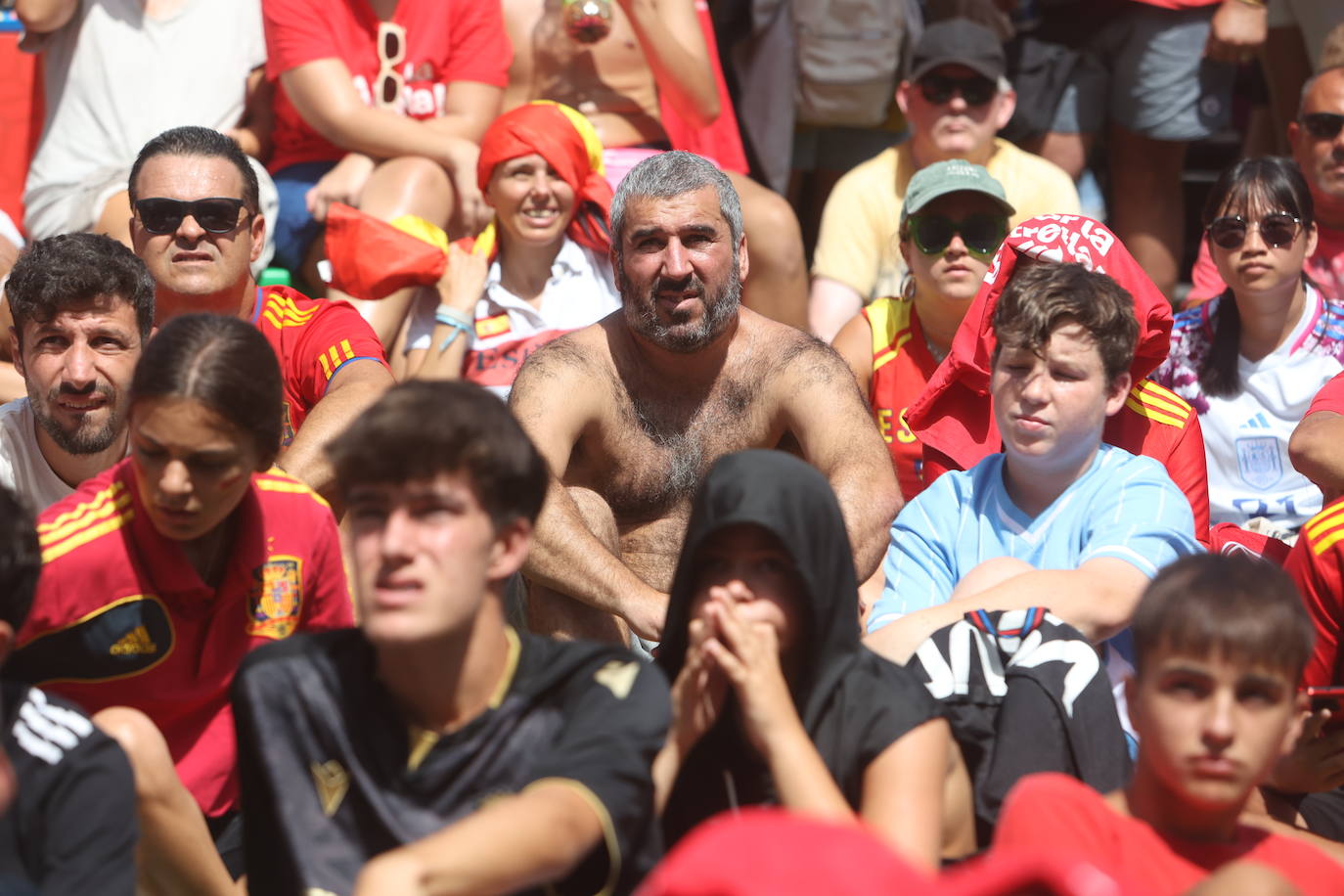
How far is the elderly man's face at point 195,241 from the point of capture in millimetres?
4410

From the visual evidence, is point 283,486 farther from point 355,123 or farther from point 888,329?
point 355,123

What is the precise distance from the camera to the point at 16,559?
2453 millimetres

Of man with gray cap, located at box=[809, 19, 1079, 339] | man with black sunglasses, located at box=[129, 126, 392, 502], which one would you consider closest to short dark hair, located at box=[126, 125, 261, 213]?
man with black sunglasses, located at box=[129, 126, 392, 502]

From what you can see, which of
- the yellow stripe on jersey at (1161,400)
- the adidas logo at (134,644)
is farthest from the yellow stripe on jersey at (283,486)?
the yellow stripe on jersey at (1161,400)

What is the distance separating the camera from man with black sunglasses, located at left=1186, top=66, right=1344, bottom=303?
5262 millimetres

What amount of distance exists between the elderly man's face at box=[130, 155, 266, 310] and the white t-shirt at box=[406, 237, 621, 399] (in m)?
0.96

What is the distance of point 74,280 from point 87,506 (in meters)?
0.83

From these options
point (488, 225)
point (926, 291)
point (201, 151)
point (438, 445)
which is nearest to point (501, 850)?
→ point (438, 445)

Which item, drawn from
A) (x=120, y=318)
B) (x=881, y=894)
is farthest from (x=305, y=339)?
(x=881, y=894)

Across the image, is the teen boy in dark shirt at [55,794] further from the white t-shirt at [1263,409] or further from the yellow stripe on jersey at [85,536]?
the white t-shirt at [1263,409]

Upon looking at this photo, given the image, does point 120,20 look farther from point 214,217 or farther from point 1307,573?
point 1307,573

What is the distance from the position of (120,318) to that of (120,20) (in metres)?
2.41

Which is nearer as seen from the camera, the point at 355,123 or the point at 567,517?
the point at 567,517

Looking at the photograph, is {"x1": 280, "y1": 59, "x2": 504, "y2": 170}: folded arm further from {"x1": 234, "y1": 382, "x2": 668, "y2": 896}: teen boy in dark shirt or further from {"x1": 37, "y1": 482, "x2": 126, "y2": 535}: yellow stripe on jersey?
{"x1": 234, "y1": 382, "x2": 668, "y2": 896}: teen boy in dark shirt
